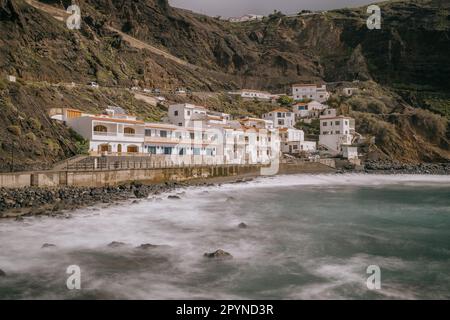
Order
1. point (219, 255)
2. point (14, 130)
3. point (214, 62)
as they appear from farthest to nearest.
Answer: point (214, 62), point (14, 130), point (219, 255)

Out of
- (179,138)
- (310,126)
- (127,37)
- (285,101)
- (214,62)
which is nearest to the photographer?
(179,138)

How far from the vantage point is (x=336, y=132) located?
3118 inches

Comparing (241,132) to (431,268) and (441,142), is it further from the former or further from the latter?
(441,142)

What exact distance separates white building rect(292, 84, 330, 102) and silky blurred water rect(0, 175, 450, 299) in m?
80.4

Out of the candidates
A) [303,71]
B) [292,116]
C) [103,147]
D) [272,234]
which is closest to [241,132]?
[103,147]

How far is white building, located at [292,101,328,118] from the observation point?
94.0m

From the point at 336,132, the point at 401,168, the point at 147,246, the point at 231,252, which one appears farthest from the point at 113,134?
the point at 401,168

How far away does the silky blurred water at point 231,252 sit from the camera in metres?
12.7

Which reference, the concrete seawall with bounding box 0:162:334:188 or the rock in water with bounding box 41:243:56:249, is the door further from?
the rock in water with bounding box 41:243:56:249

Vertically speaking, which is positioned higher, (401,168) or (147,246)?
(401,168)

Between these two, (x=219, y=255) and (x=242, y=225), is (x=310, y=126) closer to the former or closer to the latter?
(x=242, y=225)

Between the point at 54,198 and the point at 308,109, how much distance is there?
77.3 metres

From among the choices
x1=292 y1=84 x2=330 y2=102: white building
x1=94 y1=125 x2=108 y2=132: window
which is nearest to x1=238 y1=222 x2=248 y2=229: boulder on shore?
x1=94 y1=125 x2=108 y2=132: window
